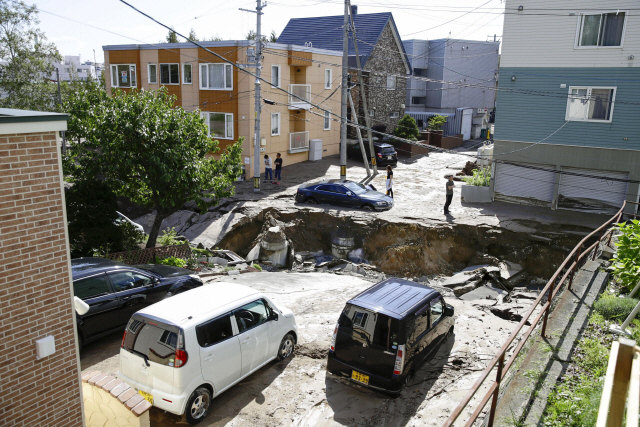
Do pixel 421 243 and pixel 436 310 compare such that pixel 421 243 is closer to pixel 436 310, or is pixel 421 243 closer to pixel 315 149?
pixel 436 310

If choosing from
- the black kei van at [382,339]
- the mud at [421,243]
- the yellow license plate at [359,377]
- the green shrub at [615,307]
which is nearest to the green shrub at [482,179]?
the mud at [421,243]

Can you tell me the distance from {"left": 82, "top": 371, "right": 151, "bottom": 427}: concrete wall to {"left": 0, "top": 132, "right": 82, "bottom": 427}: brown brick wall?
467 mm

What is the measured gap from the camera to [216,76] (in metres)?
27.3

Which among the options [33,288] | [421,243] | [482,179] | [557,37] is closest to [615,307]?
[33,288]

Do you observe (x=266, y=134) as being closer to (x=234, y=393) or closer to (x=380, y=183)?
(x=380, y=183)

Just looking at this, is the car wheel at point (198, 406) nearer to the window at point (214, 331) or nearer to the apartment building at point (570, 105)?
the window at point (214, 331)

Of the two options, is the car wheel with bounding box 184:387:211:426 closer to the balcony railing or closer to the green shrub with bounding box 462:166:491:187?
the green shrub with bounding box 462:166:491:187

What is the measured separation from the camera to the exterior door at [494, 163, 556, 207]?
21.6 meters

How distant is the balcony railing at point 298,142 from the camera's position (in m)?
30.6

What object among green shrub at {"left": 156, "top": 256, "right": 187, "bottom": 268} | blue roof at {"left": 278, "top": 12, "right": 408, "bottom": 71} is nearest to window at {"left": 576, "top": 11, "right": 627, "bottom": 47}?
green shrub at {"left": 156, "top": 256, "right": 187, "bottom": 268}

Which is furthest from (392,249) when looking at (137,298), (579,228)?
(137,298)

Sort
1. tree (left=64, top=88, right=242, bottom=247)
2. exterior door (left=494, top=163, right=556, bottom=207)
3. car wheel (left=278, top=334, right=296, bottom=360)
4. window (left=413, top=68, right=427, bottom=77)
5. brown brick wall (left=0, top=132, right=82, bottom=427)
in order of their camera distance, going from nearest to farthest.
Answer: brown brick wall (left=0, top=132, right=82, bottom=427)
car wheel (left=278, top=334, right=296, bottom=360)
tree (left=64, top=88, right=242, bottom=247)
exterior door (left=494, top=163, right=556, bottom=207)
window (left=413, top=68, right=427, bottom=77)

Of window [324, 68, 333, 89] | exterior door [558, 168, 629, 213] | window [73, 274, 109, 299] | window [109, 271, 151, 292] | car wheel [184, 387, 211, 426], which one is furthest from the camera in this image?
window [324, 68, 333, 89]

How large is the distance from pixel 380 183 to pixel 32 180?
21939 mm
